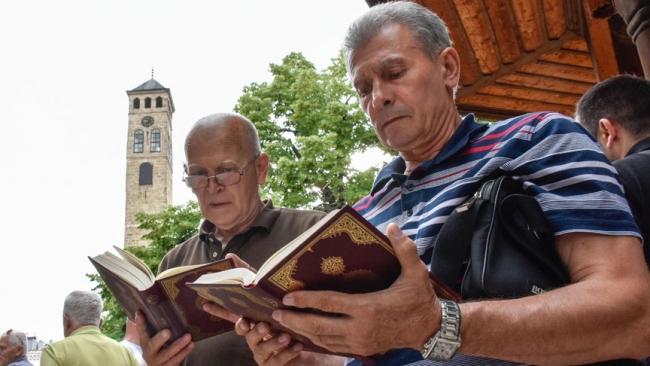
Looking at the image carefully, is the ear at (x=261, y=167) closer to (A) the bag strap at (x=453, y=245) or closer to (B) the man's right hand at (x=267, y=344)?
(B) the man's right hand at (x=267, y=344)

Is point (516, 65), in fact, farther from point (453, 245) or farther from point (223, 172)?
point (453, 245)

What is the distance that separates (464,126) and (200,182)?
3.94 feet

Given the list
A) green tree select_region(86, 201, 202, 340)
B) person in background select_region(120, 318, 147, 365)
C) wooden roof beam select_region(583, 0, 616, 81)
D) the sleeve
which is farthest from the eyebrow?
green tree select_region(86, 201, 202, 340)

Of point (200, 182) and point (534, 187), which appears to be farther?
point (200, 182)

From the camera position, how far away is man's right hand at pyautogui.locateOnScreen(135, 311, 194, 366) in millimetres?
1604

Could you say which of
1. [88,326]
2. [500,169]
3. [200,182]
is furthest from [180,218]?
[500,169]

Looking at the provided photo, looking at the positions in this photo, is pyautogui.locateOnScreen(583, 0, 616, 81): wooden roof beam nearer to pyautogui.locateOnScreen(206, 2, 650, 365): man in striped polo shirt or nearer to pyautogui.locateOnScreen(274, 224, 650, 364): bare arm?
pyautogui.locateOnScreen(206, 2, 650, 365): man in striped polo shirt

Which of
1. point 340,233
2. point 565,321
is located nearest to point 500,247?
point 565,321

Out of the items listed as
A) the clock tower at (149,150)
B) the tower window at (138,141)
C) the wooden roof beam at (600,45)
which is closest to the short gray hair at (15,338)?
the wooden roof beam at (600,45)

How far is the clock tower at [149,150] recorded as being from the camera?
51500mm

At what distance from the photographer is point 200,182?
2266 mm

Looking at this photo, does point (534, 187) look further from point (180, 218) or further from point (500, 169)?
point (180, 218)

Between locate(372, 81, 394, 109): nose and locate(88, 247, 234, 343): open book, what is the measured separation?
1.79 feet

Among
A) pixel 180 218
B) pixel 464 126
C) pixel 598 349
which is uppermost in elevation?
pixel 464 126
